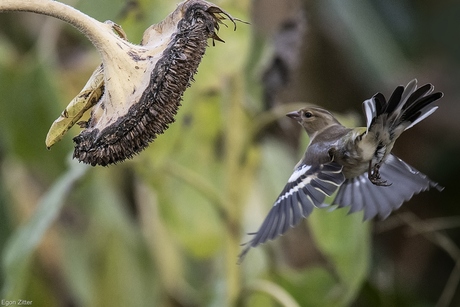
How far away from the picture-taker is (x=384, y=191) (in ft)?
3.93

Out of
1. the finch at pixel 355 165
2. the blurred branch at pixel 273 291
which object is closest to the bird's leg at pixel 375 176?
the finch at pixel 355 165

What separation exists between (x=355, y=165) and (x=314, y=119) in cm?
12

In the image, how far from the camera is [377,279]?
2158 millimetres

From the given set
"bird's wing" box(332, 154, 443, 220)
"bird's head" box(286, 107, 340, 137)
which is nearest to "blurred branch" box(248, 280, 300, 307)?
"bird's wing" box(332, 154, 443, 220)

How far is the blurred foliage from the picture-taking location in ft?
4.50

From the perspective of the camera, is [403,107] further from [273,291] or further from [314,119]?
[273,291]

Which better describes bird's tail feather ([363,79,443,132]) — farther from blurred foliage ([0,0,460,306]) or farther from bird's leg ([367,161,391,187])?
blurred foliage ([0,0,460,306])

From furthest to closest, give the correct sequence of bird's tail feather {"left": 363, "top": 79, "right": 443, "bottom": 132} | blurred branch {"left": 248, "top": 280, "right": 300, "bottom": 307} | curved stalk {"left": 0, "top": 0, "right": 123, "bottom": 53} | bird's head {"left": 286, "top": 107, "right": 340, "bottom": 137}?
blurred branch {"left": 248, "top": 280, "right": 300, "bottom": 307} < bird's head {"left": 286, "top": 107, "right": 340, "bottom": 137} < bird's tail feather {"left": 363, "top": 79, "right": 443, "bottom": 132} < curved stalk {"left": 0, "top": 0, "right": 123, "bottom": 53}

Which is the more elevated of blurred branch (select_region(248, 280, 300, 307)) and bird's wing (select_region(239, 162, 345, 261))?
bird's wing (select_region(239, 162, 345, 261))

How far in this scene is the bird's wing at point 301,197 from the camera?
0.94 metres

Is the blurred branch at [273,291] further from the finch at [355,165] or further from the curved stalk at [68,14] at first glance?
the curved stalk at [68,14]

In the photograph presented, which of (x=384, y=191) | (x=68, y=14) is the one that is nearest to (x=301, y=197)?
(x=384, y=191)

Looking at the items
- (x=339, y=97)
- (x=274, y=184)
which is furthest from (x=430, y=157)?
(x=274, y=184)

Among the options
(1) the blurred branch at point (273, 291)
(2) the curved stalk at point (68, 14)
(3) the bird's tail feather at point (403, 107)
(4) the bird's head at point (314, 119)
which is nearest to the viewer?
(2) the curved stalk at point (68, 14)
